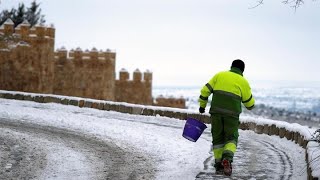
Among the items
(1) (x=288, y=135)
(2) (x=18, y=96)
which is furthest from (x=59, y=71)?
(1) (x=288, y=135)

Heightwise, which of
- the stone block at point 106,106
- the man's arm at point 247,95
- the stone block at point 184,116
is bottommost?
the stone block at point 184,116

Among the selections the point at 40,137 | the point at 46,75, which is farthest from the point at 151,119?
the point at 46,75

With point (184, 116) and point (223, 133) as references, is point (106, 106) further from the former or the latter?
point (223, 133)

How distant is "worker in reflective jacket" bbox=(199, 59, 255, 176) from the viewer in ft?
28.5

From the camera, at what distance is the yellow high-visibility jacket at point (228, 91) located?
8711 mm

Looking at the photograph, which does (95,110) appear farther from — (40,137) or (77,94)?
(77,94)

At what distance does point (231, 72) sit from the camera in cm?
888

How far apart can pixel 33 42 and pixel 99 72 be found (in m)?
6.32

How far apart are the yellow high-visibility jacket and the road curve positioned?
1606 mm

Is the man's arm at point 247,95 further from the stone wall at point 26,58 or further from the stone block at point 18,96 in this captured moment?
the stone wall at point 26,58

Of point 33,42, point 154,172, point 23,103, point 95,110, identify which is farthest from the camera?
point 33,42

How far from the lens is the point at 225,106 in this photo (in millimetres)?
8703

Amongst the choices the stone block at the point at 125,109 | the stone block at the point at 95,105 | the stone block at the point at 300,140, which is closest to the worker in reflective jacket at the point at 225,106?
the stone block at the point at 300,140

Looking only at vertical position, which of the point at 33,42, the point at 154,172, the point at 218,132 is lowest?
the point at 154,172
